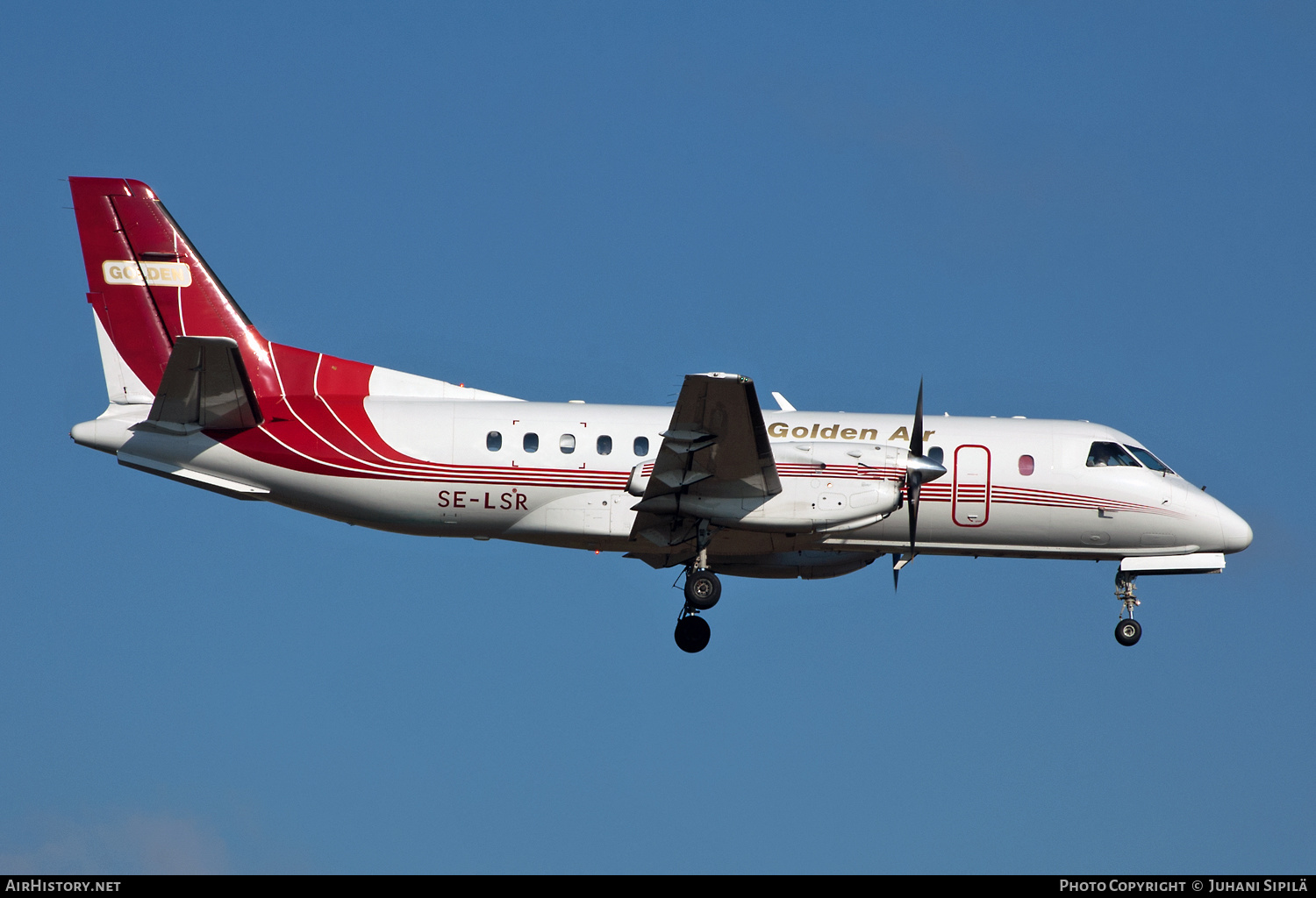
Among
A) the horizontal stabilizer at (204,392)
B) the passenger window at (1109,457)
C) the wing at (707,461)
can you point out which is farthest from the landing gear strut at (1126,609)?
the horizontal stabilizer at (204,392)

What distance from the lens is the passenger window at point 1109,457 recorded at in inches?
939

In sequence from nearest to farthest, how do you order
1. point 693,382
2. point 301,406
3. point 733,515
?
point 693,382, point 733,515, point 301,406

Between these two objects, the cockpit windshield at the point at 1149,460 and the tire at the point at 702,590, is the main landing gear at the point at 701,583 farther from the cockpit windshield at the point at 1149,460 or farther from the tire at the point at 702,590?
the cockpit windshield at the point at 1149,460

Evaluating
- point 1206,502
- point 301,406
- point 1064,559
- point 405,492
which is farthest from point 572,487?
point 1206,502

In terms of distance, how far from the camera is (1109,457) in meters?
24.0

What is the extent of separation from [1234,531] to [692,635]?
370 inches

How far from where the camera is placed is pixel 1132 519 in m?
23.8

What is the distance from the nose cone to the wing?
26.8 ft

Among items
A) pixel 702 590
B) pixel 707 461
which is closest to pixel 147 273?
pixel 707 461

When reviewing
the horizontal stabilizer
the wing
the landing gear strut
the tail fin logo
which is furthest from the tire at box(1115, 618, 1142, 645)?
the tail fin logo

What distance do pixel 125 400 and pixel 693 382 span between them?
32.3 ft

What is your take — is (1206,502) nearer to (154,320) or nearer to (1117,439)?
(1117,439)

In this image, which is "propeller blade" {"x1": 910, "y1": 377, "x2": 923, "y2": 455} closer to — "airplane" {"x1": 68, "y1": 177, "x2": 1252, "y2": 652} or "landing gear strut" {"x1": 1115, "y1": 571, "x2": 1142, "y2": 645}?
"airplane" {"x1": 68, "y1": 177, "x2": 1252, "y2": 652}

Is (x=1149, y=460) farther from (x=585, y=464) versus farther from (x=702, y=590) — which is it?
(x=585, y=464)
